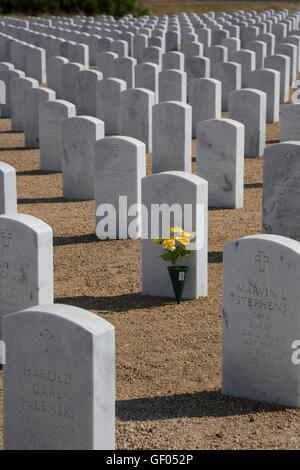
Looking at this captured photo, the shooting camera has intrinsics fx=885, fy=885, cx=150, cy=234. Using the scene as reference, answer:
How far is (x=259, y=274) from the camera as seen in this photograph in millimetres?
6074

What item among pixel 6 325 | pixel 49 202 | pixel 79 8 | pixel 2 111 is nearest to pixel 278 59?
pixel 2 111

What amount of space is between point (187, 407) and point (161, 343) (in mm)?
1193

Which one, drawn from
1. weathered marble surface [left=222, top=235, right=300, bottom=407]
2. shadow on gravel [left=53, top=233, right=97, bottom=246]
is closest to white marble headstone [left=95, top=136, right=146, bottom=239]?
shadow on gravel [left=53, top=233, right=97, bottom=246]

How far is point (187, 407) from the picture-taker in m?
6.19

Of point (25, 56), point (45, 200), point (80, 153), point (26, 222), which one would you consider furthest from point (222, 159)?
point (25, 56)

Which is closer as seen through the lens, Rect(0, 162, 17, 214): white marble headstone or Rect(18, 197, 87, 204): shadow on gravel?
Rect(0, 162, 17, 214): white marble headstone

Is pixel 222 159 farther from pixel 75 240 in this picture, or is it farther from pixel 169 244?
pixel 169 244

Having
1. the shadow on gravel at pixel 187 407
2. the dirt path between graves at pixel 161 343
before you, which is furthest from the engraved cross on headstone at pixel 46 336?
the shadow on gravel at pixel 187 407

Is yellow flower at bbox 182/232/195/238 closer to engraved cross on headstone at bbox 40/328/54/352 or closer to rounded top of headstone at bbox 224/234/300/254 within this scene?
rounded top of headstone at bbox 224/234/300/254

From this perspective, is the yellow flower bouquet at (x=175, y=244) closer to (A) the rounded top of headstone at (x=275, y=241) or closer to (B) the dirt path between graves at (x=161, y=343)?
(B) the dirt path between graves at (x=161, y=343)

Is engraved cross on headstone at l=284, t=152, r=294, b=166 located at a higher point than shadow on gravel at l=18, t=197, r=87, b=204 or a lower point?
higher

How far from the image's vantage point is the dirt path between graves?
5770 millimetres
